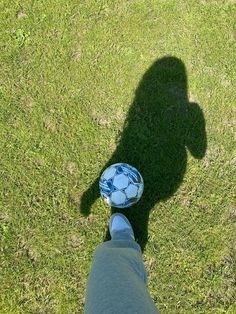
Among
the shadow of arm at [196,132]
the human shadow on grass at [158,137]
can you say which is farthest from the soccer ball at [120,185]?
the shadow of arm at [196,132]

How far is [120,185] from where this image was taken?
420 cm

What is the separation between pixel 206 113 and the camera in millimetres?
4871

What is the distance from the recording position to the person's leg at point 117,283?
104 inches

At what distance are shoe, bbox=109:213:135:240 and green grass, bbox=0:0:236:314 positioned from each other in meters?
0.21

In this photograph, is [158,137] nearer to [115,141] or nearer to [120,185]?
[115,141]

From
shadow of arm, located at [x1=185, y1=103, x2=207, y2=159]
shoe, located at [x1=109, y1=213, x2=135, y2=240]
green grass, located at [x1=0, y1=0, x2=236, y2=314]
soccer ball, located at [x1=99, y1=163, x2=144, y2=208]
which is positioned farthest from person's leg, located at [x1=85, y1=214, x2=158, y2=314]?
shadow of arm, located at [x1=185, y1=103, x2=207, y2=159]

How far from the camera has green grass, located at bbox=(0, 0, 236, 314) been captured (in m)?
4.42

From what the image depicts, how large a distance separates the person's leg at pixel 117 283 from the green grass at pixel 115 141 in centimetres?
82

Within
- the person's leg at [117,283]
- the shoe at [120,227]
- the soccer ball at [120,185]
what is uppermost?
the person's leg at [117,283]

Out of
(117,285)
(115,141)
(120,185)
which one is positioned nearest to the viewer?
(117,285)

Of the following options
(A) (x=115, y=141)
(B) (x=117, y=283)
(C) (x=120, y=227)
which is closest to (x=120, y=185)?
(C) (x=120, y=227)

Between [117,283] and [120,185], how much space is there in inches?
56.8

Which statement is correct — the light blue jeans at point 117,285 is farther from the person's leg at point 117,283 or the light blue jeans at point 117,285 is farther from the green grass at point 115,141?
the green grass at point 115,141

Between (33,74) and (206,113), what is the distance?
1.95 metres
